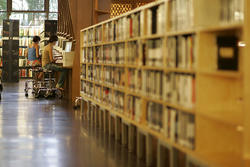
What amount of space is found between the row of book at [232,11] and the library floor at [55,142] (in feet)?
5.69

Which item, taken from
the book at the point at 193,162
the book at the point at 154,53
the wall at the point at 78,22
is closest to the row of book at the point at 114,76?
the book at the point at 154,53

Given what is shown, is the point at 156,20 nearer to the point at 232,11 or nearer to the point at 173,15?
the point at 173,15

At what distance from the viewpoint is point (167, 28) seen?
3.91 metres

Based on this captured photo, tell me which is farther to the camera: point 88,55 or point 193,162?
point 88,55

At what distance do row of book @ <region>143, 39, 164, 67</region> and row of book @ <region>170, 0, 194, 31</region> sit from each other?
283 millimetres

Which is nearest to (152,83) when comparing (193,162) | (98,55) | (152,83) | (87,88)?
(152,83)

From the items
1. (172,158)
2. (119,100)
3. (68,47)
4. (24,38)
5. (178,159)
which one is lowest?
(178,159)

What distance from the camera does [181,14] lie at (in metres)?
3.71

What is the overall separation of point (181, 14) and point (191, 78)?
1.84 feet

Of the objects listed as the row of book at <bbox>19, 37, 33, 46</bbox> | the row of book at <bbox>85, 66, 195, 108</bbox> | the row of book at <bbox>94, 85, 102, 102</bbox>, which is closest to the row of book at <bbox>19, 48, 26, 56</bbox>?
the row of book at <bbox>19, 37, 33, 46</bbox>

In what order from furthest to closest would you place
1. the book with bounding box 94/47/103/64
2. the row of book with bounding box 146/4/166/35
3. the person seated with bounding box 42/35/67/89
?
1. the person seated with bounding box 42/35/67/89
2. the book with bounding box 94/47/103/64
3. the row of book with bounding box 146/4/166/35

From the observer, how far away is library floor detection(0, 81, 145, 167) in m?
4.54

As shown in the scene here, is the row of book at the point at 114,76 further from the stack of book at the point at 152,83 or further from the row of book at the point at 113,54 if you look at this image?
the stack of book at the point at 152,83

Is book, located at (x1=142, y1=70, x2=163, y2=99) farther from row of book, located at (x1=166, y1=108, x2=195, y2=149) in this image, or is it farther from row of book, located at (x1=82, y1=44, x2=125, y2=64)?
row of book, located at (x1=82, y1=44, x2=125, y2=64)
